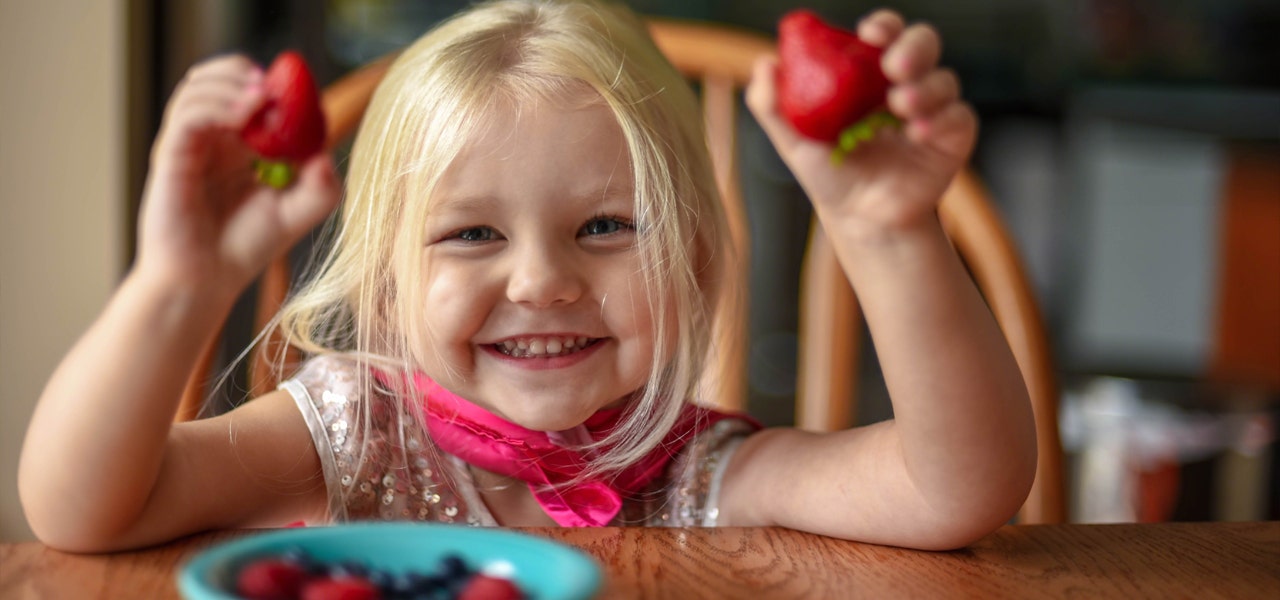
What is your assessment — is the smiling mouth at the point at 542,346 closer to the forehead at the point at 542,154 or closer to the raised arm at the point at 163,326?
the forehead at the point at 542,154

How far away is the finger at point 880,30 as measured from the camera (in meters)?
0.56

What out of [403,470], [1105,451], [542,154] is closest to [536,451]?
[403,470]

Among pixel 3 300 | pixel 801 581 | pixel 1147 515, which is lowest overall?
pixel 1147 515

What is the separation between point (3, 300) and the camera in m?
1.75

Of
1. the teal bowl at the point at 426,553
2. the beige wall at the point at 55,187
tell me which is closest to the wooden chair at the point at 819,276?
the teal bowl at the point at 426,553

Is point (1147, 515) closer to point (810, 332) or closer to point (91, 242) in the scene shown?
point (810, 332)

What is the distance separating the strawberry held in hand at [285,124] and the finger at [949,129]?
11.1 inches

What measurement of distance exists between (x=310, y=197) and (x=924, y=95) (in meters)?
0.29

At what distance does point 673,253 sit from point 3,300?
131 centimetres

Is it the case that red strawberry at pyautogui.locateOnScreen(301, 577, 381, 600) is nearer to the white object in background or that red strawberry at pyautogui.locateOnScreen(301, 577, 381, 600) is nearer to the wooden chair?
the wooden chair

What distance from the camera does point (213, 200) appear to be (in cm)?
60

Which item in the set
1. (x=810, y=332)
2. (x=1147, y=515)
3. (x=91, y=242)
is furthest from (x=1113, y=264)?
(x=91, y=242)

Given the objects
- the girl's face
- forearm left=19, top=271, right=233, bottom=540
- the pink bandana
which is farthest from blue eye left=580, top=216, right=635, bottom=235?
forearm left=19, top=271, right=233, bottom=540

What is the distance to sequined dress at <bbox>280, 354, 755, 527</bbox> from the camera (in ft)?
2.84
